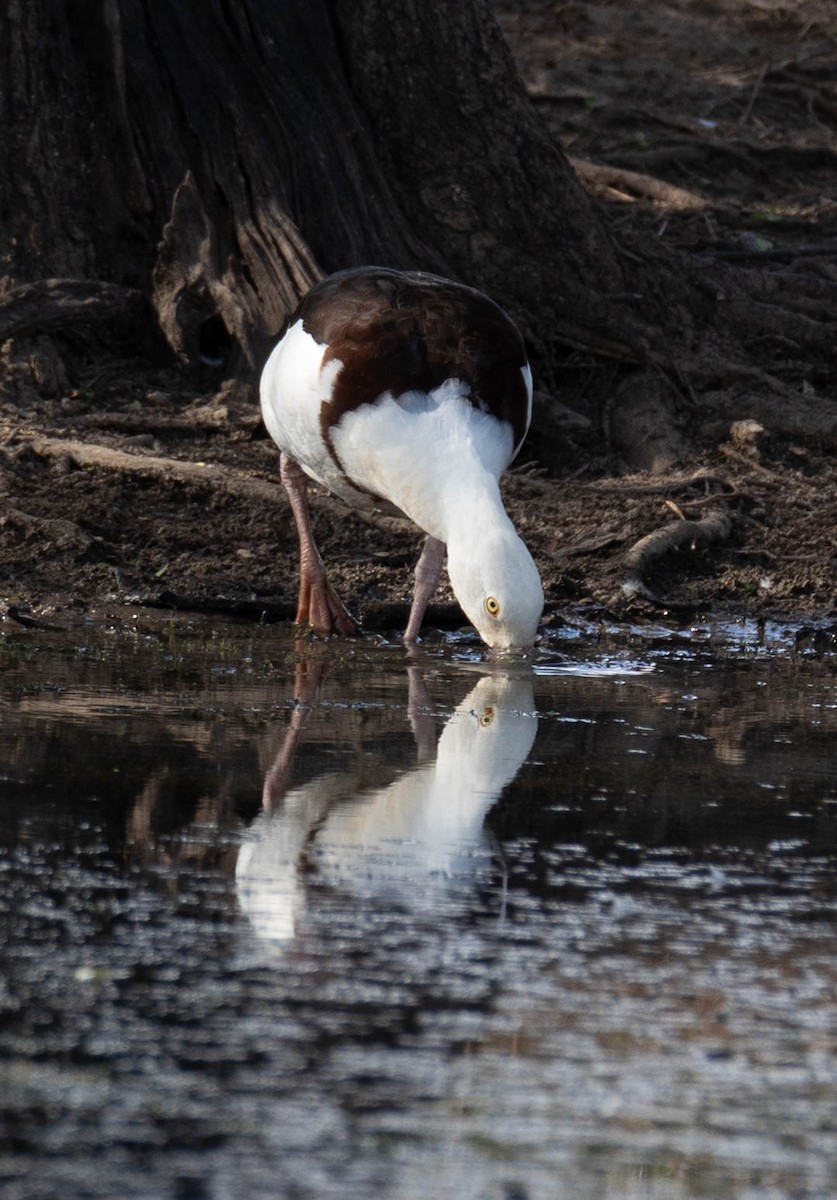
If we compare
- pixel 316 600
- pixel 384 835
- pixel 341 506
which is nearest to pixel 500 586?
pixel 316 600

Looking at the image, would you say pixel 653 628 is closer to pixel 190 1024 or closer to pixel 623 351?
pixel 623 351

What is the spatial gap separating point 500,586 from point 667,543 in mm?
2216

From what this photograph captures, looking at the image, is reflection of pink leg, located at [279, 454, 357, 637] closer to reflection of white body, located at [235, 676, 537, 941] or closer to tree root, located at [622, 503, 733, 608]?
tree root, located at [622, 503, 733, 608]

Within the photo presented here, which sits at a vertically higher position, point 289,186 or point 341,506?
point 289,186

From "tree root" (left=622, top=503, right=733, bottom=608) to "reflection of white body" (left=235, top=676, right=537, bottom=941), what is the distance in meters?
2.50

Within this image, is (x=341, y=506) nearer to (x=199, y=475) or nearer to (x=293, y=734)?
(x=199, y=475)

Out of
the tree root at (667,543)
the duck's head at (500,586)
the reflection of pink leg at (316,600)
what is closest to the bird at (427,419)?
the duck's head at (500,586)

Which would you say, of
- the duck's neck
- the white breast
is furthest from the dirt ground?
the duck's neck

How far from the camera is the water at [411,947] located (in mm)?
2451

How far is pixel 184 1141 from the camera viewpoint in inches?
95.9

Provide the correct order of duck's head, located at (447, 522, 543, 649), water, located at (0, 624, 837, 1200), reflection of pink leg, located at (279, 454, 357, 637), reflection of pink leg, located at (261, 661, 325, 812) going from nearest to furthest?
water, located at (0, 624, 837, 1200) < reflection of pink leg, located at (261, 661, 325, 812) < duck's head, located at (447, 522, 543, 649) < reflection of pink leg, located at (279, 454, 357, 637)

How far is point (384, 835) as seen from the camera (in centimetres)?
388

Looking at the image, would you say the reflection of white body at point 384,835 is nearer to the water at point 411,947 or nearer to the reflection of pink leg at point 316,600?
the water at point 411,947

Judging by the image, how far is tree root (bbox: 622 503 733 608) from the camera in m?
7.29
